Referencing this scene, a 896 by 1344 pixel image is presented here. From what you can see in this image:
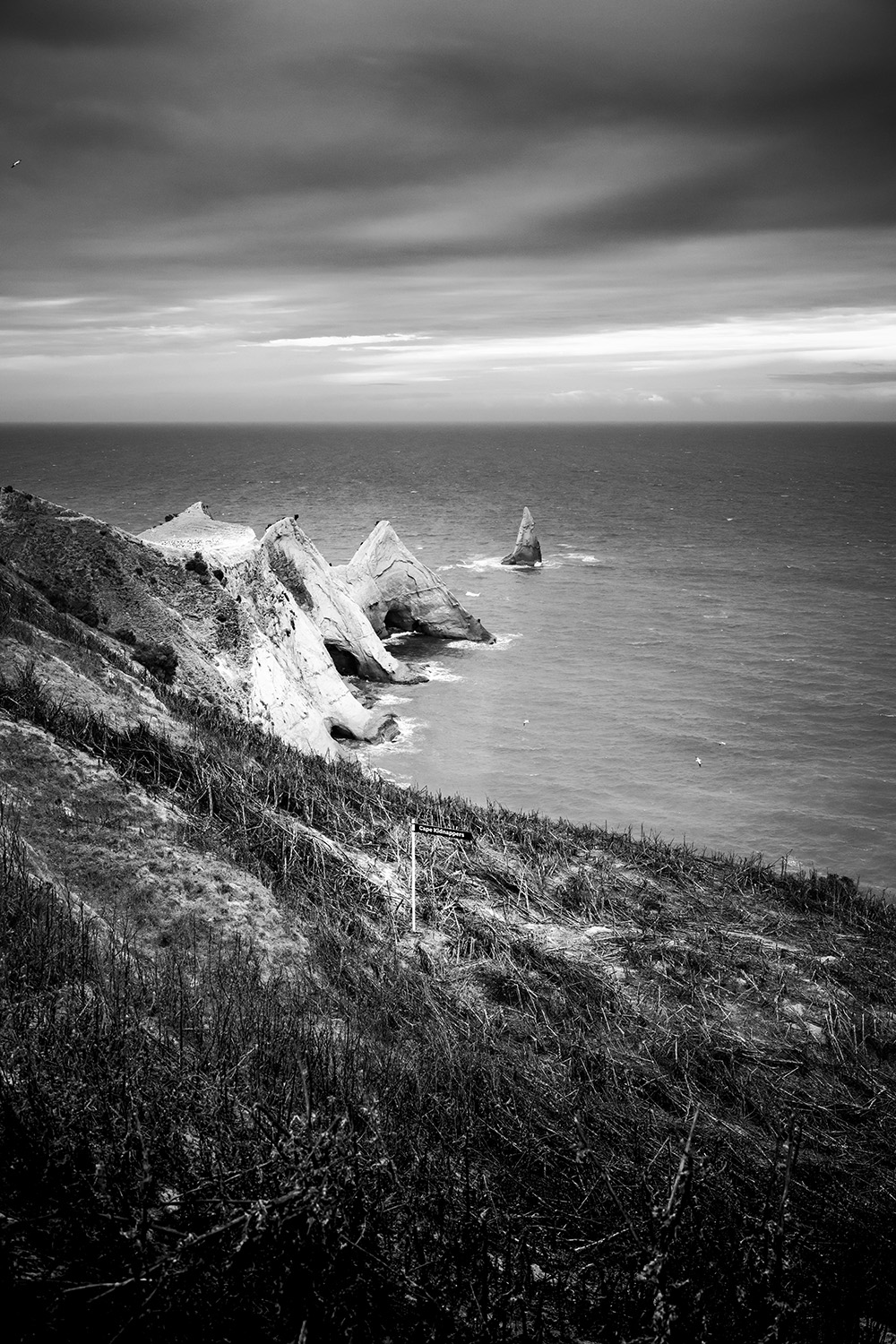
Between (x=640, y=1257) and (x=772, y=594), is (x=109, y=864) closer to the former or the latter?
(x=640, y=1257)

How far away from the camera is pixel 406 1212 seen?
377cm

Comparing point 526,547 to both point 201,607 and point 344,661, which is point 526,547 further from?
point 201,607

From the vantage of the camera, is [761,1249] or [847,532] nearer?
[761,1249]

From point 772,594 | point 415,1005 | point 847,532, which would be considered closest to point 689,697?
point 772,594

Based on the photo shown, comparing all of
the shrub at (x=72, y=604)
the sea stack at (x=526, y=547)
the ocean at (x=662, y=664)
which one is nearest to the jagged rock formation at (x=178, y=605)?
the shrub at (x=72, y=604)

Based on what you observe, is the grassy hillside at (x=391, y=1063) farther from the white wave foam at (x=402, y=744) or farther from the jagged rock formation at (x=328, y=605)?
the jagged rock formation at (x=328, y=605)

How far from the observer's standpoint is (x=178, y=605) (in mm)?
21875

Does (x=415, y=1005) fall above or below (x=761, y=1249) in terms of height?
below

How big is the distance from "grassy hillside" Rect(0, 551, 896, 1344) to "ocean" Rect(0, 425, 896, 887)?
1188cm

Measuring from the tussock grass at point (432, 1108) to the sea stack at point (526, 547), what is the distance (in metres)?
51.9

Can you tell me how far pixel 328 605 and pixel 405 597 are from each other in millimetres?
9897

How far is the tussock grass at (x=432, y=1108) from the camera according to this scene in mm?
3137

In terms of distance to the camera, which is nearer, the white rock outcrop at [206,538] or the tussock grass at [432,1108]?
the tussock grass at [432,1108]

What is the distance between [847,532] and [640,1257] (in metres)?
88.0
